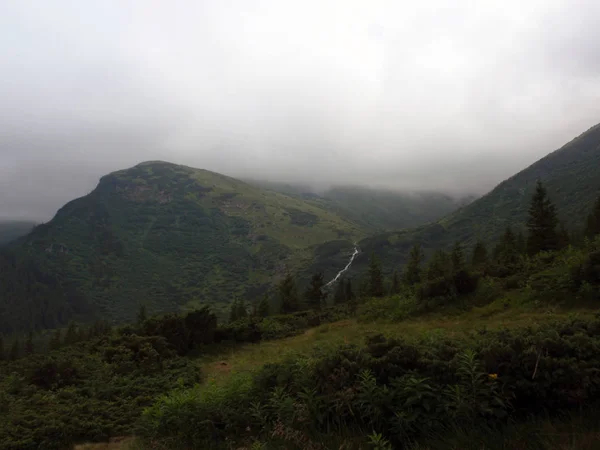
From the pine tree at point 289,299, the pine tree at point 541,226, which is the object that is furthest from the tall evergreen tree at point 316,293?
the pine tree at point 541,226

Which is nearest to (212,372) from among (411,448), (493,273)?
(411,448)

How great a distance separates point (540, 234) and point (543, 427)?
1860 inches

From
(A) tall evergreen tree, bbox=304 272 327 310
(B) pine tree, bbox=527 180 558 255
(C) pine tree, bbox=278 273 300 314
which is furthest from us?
(C) pine tree, bbox=278 273 300 314

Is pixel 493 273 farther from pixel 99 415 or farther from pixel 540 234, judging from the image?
pixel 540 234

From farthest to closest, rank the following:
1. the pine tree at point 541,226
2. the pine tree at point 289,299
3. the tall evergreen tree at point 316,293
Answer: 1. the pine tree at point 289,299
2. the tall evergreen tree at point 316,293
3. the pine tree at point 541,226

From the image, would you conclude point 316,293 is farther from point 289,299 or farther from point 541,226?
point 541,226

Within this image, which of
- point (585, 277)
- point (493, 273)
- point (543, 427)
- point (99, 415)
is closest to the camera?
point (543, 427)

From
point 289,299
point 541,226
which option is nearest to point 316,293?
point 289,299

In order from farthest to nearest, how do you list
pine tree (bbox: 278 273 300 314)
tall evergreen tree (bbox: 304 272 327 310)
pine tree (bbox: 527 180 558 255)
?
pine tree (bbox: 278 273 300 314)
tall evergreen tree (bbox: 304 272 327 310)
pine tree (bbox: 527 180 558 255)

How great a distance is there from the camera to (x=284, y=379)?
7.32 m

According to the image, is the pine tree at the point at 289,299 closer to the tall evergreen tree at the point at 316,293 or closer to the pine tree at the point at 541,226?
the tall evergreen tree at the point at 316,293

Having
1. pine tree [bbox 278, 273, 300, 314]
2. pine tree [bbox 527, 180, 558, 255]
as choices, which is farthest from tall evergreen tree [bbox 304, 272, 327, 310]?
pine tree [bbox 527, 180, 558, 255]

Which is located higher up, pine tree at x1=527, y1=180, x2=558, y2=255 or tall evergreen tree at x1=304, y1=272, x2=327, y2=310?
pine tree at x1=527, y1=180, x2=558, y2=255

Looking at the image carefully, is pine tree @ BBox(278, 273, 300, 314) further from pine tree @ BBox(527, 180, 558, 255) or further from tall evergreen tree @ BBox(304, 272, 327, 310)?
pine tree @ BBox(527, 180, 558, 255)
